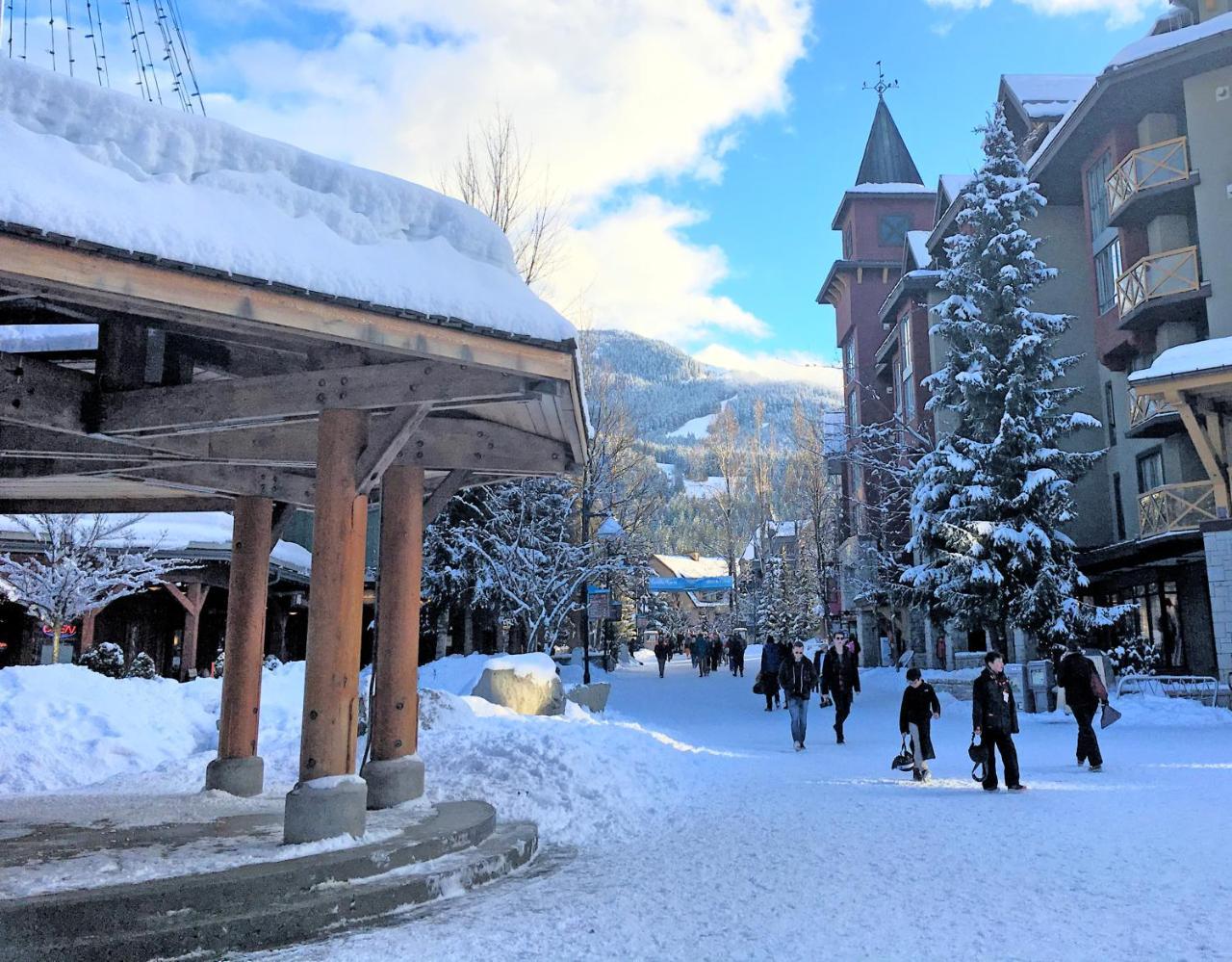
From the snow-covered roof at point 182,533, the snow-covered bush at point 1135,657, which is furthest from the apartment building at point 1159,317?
the snow-covered roof at point 182,533

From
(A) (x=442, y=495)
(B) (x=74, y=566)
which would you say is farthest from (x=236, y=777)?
(B) (x=74, y=566)

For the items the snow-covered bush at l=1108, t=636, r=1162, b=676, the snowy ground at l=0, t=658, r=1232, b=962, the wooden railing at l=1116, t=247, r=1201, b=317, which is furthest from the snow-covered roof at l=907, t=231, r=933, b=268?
the snowy ground at l=0, t=658, r=1232, b=962

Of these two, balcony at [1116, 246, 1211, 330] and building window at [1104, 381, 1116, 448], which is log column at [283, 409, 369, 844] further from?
building window at [1104, 381, 1116, 448]

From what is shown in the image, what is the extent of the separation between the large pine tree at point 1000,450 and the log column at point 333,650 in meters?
18.7

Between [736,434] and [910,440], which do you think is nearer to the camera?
[910,440]

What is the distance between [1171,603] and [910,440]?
11.5m

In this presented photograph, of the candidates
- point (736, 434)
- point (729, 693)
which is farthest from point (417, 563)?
point (736, 434)

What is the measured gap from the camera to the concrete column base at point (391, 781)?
840cm

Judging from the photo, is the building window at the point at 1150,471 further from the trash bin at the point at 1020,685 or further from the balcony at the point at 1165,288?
the trash bin at the point at 1020,685

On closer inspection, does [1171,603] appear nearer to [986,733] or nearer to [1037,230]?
[1037,230]

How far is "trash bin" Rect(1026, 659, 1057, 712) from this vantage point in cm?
2278

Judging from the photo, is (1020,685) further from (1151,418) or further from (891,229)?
(891,229)

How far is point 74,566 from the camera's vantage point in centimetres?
1989

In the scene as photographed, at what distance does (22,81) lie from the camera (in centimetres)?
546
